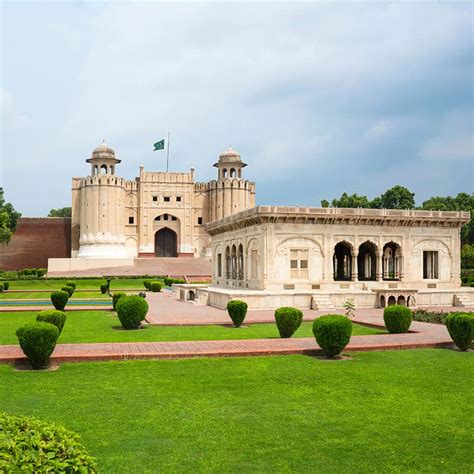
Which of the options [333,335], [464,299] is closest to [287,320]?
[333,335]

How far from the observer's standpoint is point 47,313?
1356cm

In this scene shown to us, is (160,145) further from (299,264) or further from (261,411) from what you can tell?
(261,411)

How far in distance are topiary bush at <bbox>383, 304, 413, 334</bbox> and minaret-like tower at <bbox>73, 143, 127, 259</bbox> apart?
4732cm

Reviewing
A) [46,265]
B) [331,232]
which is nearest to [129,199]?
[46,265]

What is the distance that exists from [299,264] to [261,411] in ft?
62.9

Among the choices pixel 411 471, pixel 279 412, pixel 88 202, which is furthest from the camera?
pixel 88 202

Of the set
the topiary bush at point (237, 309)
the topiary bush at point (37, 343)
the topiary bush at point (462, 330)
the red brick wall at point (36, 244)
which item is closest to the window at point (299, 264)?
the topiary bush at point (237, 309)

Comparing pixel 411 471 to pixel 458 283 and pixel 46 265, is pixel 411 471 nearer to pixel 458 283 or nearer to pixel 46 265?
pixel 458 283

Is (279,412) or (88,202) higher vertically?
(88,202)

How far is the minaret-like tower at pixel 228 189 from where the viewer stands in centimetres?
6425

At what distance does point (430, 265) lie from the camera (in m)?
29.7

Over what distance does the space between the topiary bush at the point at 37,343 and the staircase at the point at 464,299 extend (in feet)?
68.3

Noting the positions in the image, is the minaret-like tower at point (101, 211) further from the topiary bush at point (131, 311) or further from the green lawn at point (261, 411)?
the green lawn at point (261, 411)

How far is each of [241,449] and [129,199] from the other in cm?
5905
